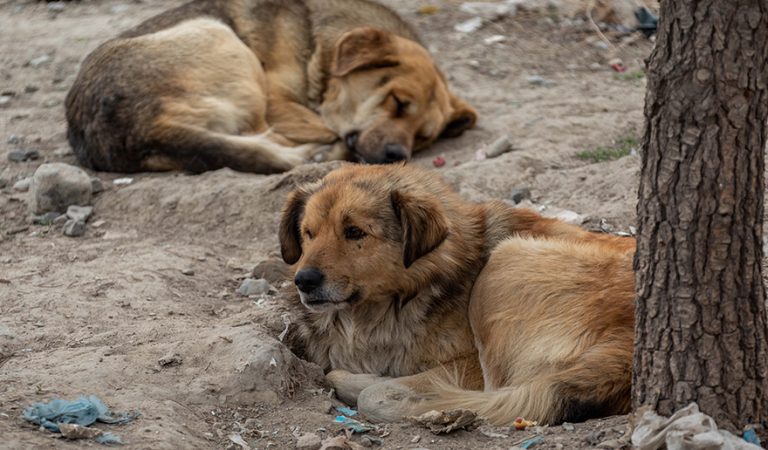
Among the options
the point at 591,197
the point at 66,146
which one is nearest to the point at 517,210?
the point at 591,197

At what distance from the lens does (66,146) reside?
855cm

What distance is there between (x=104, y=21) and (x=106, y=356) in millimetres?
7736

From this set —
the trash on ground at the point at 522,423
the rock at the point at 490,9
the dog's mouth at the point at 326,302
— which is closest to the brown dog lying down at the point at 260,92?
the rock at the point at 490,9

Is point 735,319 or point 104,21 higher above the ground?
point 735,319

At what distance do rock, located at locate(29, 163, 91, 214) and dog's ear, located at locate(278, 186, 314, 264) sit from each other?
271cm

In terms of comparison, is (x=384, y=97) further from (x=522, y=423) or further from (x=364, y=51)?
(x=522, y=423)

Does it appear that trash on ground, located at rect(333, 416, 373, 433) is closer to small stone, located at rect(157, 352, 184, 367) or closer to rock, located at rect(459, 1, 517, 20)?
small stone, located at rect(157, 352, 184, 367)

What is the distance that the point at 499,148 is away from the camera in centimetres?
796

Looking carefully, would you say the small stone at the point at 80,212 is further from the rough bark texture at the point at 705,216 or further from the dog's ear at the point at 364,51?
the rough bark texture at the point at 705,216

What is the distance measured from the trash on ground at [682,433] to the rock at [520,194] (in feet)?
11.6

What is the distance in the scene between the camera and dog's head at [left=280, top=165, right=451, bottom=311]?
454 cm

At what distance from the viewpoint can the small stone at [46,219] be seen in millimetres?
6996

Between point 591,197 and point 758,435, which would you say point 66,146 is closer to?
point 591,197

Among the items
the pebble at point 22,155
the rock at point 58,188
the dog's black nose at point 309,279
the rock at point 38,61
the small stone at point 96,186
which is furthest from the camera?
the rock at point 38,61
